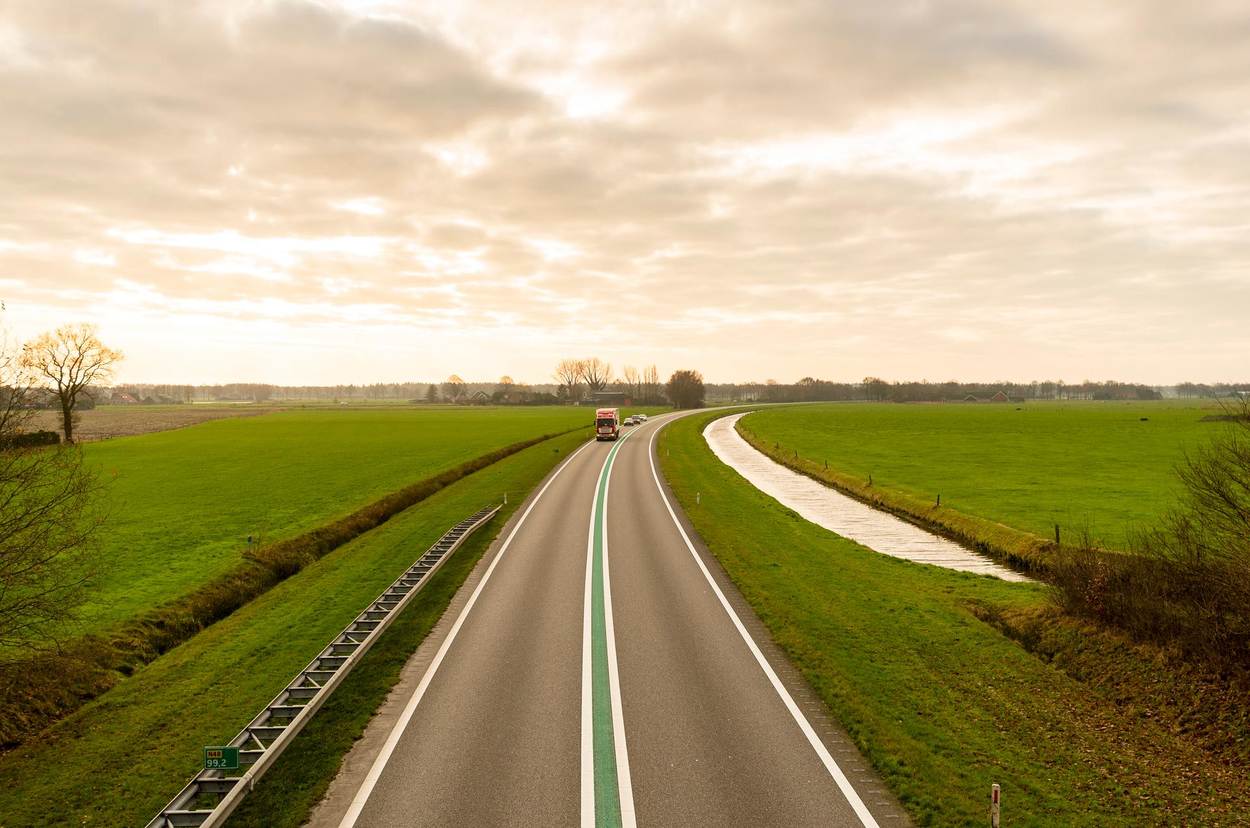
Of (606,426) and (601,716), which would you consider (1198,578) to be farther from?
(606,426)

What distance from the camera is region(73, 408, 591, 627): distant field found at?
24.5 meters

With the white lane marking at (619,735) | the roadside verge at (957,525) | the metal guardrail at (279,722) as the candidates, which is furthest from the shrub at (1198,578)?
the metal guardrail at (279,722)

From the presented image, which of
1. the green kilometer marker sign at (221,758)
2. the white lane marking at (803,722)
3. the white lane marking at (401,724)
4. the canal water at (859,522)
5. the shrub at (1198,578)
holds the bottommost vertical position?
the canal water at (859,522)

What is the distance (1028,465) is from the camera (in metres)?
57.9

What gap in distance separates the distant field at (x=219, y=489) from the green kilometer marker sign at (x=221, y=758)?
40.4 ft

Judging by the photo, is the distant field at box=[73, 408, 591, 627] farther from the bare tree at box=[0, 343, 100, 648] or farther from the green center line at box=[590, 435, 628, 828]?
the green center line at box=[590, 435, 628, 828]

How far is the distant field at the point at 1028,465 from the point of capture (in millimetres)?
36250

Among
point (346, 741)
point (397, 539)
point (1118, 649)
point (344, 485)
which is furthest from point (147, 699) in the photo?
point (344, 485)

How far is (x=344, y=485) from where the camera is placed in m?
45.8

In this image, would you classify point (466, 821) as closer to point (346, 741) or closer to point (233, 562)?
point (346, 741)

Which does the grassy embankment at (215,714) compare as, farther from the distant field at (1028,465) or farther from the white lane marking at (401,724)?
the distant field at (1028,465)

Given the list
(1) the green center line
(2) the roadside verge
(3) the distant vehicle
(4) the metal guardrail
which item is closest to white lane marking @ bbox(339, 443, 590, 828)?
(4) the metal guardrail

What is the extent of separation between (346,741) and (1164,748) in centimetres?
1576

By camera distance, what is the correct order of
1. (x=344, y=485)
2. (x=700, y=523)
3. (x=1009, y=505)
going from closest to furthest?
(x=700, y=523)
(x=1009, y=505)
(x=344, y=485)
